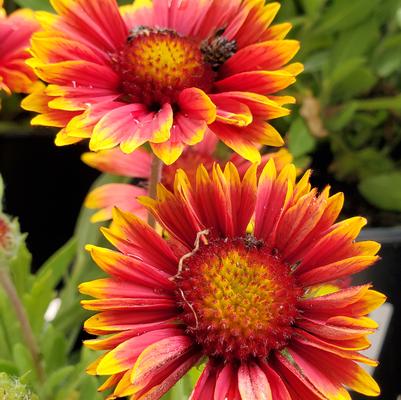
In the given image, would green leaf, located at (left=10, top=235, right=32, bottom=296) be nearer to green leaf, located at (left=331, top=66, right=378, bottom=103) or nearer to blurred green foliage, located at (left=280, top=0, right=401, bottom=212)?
blurred green foliage, located at (left=280, top=0, right=401, bottom=212)

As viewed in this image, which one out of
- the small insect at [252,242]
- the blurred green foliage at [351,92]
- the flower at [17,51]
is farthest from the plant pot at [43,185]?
the small insect at [252,242]

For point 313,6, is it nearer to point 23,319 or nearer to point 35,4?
point 35,4

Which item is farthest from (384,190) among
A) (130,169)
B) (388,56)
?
(130,169)

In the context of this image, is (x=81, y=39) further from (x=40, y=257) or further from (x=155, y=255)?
(x=40, y=257)

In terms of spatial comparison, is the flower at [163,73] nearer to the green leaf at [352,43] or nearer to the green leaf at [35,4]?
the green leaf at [35,4]

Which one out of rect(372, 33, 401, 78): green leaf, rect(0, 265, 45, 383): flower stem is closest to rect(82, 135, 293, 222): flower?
rect(0, 265, 45, 383): flower stem
